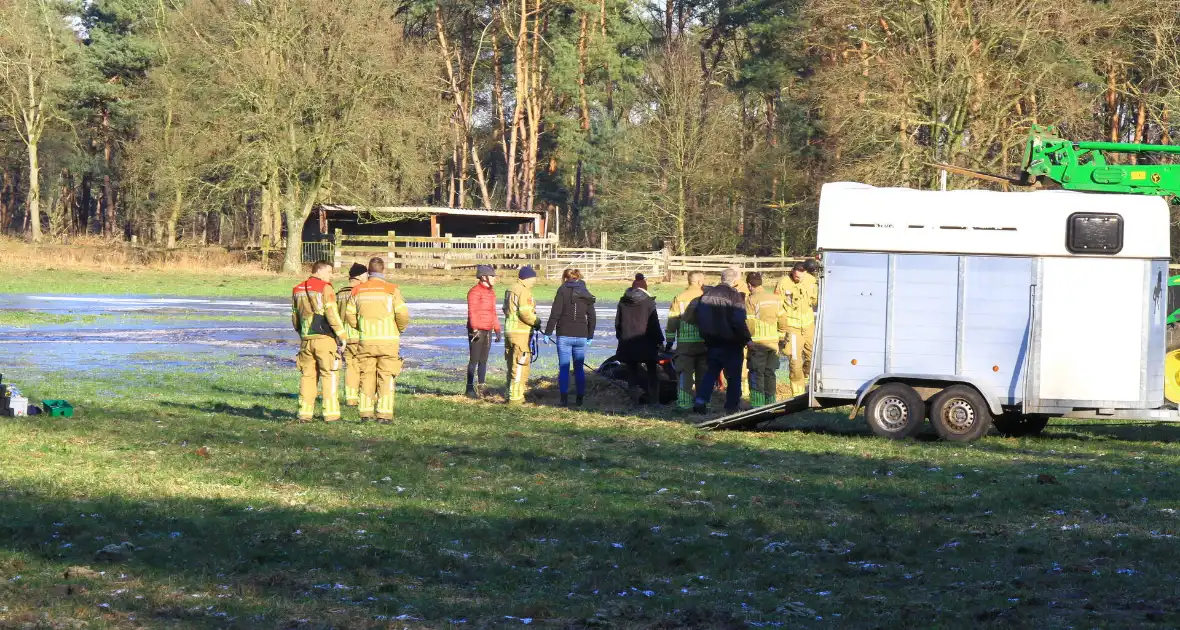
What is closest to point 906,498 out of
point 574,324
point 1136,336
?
point 1136,336

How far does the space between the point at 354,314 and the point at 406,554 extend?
7.26 m

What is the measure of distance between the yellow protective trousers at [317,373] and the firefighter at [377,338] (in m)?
0.30

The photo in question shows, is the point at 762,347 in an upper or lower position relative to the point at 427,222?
lower

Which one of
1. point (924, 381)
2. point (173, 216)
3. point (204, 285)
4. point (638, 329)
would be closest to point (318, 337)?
point (638, 329)

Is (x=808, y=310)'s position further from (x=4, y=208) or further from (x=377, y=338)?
(x=4, y=208)

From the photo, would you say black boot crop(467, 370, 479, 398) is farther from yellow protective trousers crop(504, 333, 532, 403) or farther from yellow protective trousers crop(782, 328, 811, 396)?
yellow protective trousers crop(782, 328, 811, 396)

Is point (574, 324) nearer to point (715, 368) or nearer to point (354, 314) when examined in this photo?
point (715, 368)

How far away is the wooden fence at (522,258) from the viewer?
186ft

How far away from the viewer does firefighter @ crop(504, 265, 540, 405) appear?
59.3 ft

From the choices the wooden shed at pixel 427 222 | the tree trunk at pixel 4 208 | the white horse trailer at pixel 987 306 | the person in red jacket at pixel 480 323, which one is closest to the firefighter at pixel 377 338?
the person in red jacket at pixel 480 323

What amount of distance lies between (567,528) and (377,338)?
6481 mm

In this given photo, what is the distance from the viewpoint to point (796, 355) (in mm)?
19859

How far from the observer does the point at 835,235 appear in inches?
610

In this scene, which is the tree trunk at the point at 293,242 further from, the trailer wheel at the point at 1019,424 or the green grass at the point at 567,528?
the trailer wheel at the point at 1019,424
